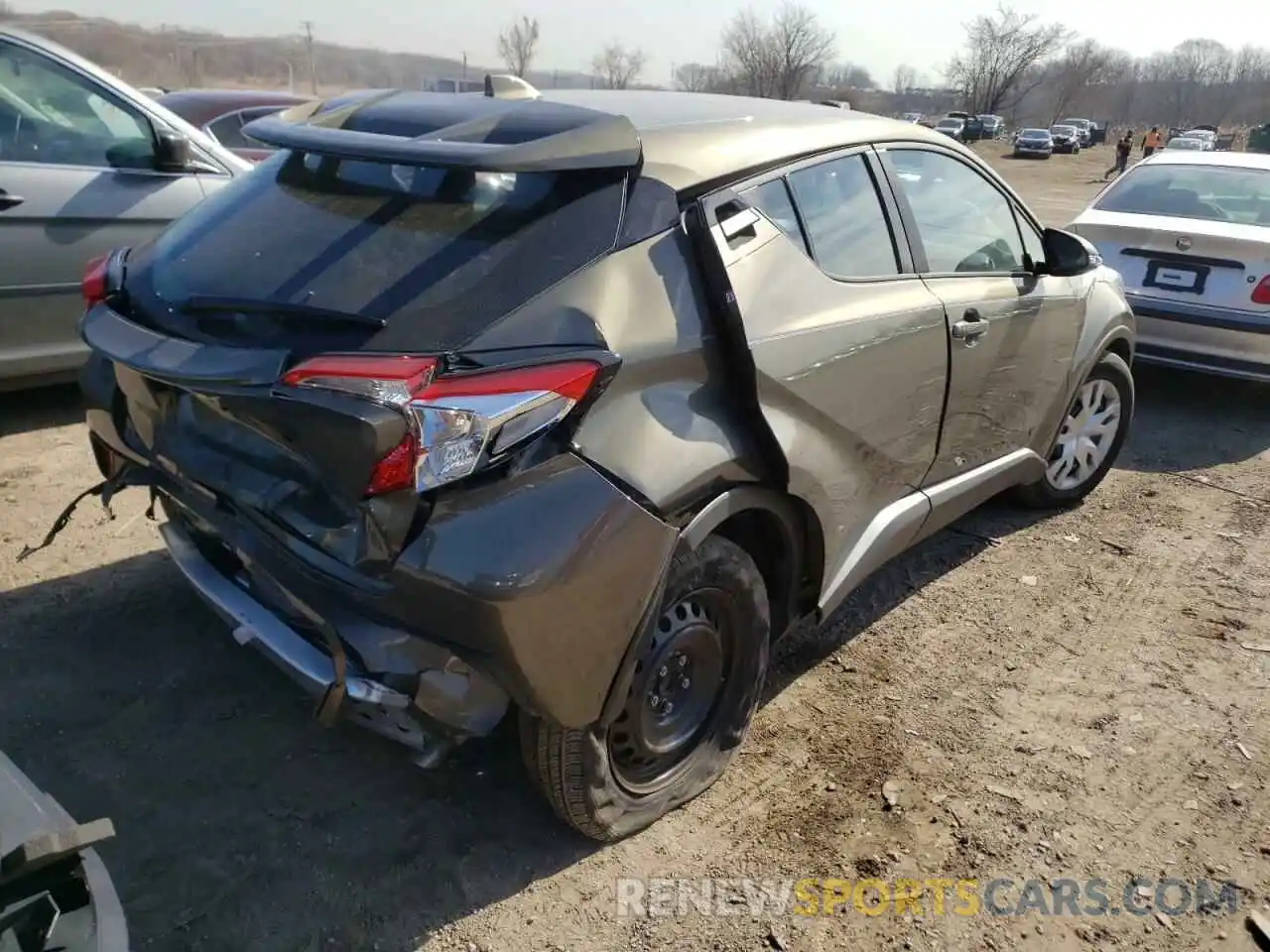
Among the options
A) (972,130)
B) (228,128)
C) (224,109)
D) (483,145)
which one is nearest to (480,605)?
(483,145)

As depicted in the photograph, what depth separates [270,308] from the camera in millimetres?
2240

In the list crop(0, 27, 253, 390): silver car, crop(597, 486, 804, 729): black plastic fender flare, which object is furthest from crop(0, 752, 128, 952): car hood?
crop(0, 27, 253, 390): silver car

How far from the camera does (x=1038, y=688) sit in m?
3.49

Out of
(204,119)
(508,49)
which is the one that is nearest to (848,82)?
(508,49)

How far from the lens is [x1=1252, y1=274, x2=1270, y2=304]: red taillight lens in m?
6.01

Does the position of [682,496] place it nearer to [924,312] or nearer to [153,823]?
[924,312]

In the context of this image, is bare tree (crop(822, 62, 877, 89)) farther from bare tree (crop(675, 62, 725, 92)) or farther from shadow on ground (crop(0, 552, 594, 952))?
shadow on ground (crop(0, 552, 594, 952))

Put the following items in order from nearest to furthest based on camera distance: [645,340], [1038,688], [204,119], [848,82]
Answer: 1. [645,340]
2. [1038,688]
3. [204,119]
4. [848,82]

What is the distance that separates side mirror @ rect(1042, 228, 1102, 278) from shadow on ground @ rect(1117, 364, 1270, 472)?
1.99 m

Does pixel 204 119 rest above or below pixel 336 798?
above

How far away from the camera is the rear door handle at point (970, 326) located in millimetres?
3355

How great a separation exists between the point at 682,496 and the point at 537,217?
0.72 meters

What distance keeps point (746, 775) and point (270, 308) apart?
1.83 metres

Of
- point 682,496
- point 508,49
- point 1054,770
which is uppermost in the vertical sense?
point 508,49
